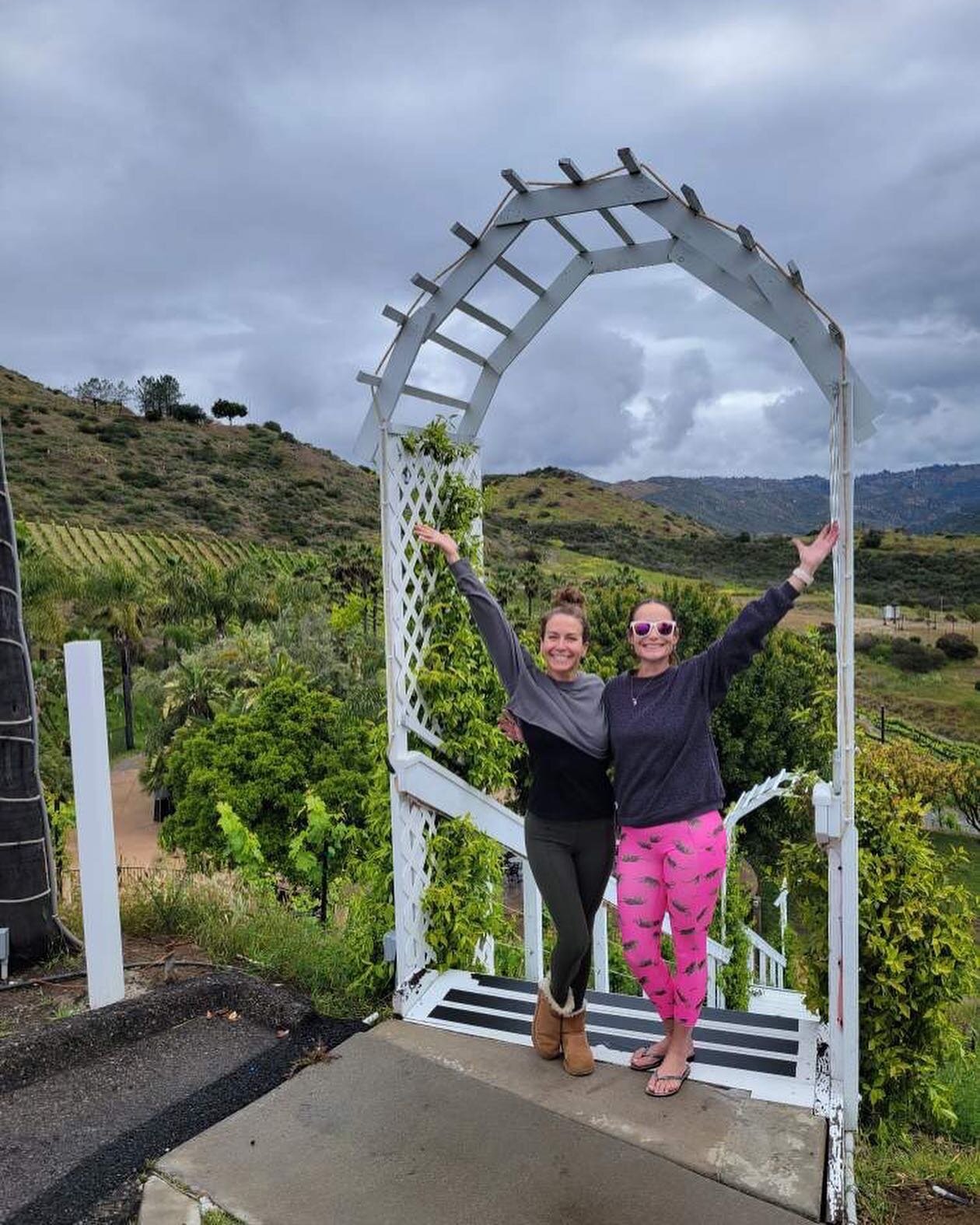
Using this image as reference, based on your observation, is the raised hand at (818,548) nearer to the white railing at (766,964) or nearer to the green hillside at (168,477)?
the white railing at (766,964)

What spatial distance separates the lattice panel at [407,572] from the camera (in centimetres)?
390

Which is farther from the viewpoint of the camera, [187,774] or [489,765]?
[187,774]

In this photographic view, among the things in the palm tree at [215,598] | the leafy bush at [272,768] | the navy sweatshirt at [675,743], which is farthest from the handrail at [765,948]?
the palm tree at [215,598]

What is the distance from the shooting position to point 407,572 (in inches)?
159

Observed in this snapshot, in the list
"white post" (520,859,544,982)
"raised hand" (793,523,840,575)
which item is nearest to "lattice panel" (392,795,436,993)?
"white post" (520,859,544,982)

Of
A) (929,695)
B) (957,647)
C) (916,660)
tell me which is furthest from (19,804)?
(957,647)

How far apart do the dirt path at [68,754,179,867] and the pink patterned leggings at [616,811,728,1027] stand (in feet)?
64.0

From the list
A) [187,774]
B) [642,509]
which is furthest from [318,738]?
[642,509]

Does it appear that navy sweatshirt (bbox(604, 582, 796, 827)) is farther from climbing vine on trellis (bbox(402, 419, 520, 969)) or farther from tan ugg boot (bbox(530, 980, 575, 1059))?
climbing vine on trellis (bbox(402, 419, 520, 969))

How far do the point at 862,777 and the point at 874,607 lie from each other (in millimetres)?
63822

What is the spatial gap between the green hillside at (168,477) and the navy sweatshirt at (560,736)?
45.9 meters

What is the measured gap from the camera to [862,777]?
11.8 feet

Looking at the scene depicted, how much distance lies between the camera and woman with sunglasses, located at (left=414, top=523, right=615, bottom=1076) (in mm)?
3215

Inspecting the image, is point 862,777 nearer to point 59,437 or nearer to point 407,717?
point 407,717
